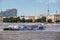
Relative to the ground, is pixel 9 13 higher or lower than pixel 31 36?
higher

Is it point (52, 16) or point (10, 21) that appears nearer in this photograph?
point (10, 21)

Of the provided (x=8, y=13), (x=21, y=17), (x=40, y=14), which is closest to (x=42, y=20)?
(x=40, y=14)

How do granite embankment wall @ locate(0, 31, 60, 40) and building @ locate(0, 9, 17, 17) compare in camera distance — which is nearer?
granite embankment wall @ locate(0, 31, 60, 40)

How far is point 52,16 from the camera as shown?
5.45 m

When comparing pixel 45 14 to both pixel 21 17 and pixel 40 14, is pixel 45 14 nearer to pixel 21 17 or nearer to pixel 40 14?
pixel 40 14

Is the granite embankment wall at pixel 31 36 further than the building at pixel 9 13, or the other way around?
the building at pixel 9 13

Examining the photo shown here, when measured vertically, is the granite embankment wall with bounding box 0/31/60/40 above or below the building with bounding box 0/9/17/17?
below

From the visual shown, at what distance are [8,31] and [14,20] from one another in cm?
127

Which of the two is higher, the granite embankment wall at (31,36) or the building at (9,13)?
the building at (9,13)

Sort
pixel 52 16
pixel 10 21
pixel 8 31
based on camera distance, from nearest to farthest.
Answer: pixel 10 21 → pixel 52 16 → pixel 8 31

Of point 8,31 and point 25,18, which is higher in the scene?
point 25,18

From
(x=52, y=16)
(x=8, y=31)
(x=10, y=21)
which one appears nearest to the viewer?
(x=10, y=21)

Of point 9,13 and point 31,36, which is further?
point 31,36

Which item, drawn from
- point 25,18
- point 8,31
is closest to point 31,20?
point 25,18
